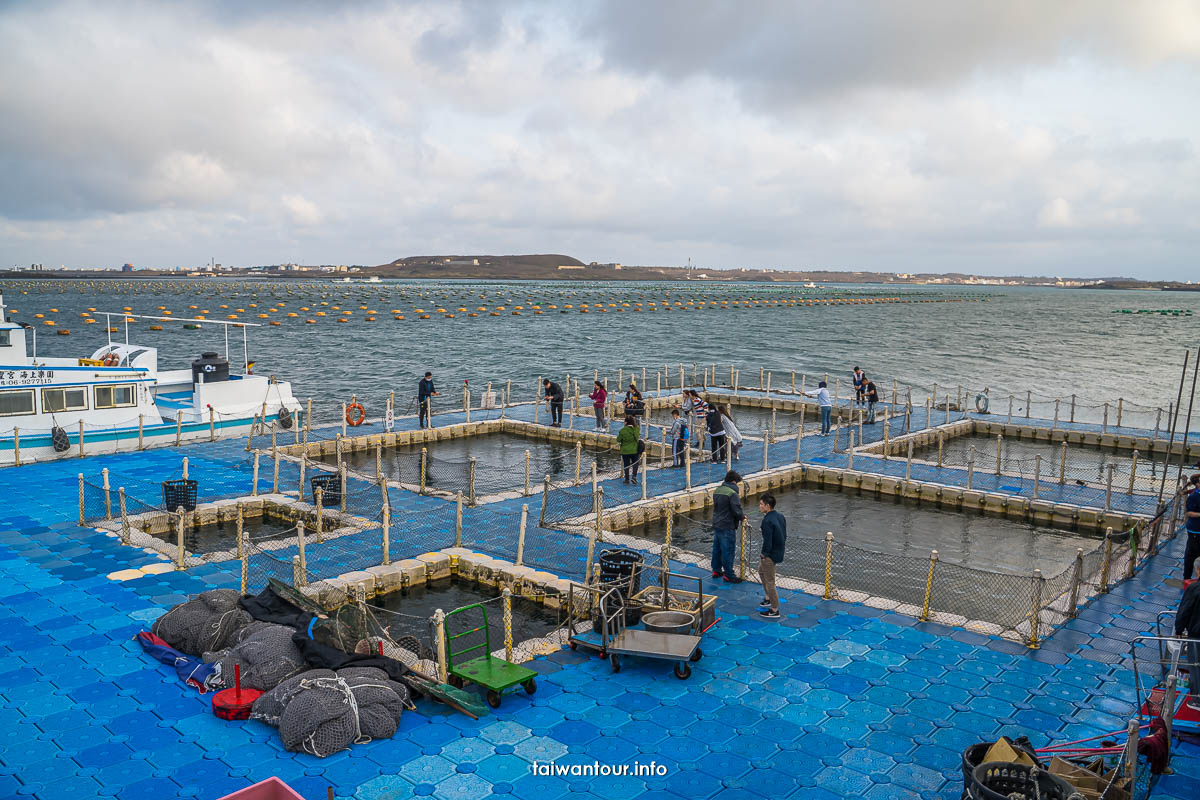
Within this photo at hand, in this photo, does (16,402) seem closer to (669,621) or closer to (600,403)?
(600,403)

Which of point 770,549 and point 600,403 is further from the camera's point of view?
point 600,403

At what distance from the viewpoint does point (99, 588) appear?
1352cm

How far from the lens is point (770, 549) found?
12.5m

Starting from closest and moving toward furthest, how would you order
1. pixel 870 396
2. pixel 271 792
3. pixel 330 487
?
1. pixel 271 792
2. pixel 330 487
3. pixel 870 396

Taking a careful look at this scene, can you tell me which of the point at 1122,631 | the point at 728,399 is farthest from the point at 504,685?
the point at 728,399

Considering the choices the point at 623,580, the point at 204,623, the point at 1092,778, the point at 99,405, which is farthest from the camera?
the point at 99,405

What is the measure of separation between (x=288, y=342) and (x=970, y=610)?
8753cm

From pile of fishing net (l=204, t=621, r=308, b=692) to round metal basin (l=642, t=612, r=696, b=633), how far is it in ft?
15.0

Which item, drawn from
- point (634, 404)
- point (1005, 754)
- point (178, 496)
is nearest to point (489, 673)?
point (1005, 754)

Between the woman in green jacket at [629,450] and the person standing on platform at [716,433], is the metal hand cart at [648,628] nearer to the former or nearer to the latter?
the woman in green jacket at [629,450]

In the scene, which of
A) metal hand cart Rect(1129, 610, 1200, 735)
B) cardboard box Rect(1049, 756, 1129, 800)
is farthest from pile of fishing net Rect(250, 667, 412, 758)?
metal hand cart Rect(1129, 610, 1200, 735)

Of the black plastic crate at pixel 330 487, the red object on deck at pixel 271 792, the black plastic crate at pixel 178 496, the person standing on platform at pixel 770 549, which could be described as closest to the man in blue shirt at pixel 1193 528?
the person standing on platform at pixel 770 549

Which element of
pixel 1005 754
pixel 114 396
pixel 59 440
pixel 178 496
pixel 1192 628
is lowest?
pixel 178 496

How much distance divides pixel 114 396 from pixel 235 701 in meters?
20.2
